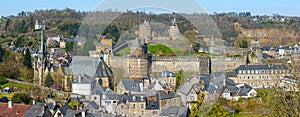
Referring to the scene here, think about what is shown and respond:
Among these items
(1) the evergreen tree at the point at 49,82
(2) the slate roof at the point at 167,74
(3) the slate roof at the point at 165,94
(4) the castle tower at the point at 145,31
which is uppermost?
(4) the castle tower at the point at 145,31

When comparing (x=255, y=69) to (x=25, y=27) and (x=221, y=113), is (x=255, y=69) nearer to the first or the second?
(x=221, y=113)

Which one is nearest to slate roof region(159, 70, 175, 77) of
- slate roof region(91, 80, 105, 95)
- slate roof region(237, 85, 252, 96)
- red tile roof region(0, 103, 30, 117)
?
slate roof region(91, 80, 105, 95)

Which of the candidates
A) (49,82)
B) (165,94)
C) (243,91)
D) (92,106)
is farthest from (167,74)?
(49,82)

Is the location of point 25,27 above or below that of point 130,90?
above

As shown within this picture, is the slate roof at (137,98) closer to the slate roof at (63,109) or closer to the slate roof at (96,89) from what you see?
the slate roof at (63,109)

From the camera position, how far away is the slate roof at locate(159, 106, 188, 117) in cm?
933

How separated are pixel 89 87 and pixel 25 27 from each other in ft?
84.5

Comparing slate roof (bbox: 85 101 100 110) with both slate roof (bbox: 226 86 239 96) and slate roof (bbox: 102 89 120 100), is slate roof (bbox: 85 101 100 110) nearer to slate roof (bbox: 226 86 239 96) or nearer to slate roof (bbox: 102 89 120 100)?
Result: slate roof (bbox: 102 89 120 100)

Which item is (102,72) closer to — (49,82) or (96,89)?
(96,89)

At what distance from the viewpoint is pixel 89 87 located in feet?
40.4

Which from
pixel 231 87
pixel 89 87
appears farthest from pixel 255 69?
pixel 89 87

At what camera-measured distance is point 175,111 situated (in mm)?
9539

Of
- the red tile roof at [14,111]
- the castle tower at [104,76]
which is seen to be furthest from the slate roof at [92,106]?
the red tile roof at [14,111]

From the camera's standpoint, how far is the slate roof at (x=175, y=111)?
30.6 feet
